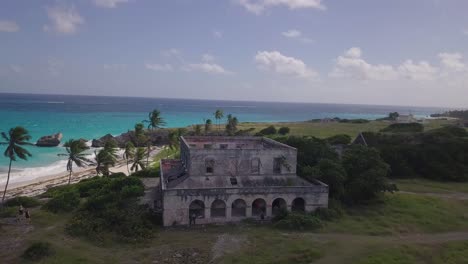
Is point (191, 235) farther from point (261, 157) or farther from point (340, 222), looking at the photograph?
point (340, 222)

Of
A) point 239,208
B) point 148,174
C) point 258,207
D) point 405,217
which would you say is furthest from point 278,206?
point 148,174

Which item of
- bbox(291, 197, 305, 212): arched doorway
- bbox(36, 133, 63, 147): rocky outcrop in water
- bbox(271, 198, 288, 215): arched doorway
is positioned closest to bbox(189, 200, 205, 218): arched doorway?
bbox(271, 198, 288, 215): arched doorway

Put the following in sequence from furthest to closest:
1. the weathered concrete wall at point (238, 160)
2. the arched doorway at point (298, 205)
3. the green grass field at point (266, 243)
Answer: the arched doorway at point (298, 205) → the weathered concrete wall at point (238, 160) → the green grass field at point (266, 243)

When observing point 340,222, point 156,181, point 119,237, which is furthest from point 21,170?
point 340,222

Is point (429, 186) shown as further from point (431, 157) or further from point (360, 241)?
point (360, 241)

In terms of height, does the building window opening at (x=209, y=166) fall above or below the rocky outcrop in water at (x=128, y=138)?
above

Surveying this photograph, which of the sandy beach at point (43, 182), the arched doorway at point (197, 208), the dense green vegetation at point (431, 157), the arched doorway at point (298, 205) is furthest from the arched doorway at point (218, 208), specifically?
the dense green vegetation at point (431, 157)

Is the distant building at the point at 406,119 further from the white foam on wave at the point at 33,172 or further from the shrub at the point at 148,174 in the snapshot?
the white foam on wave at the point at 33,172
